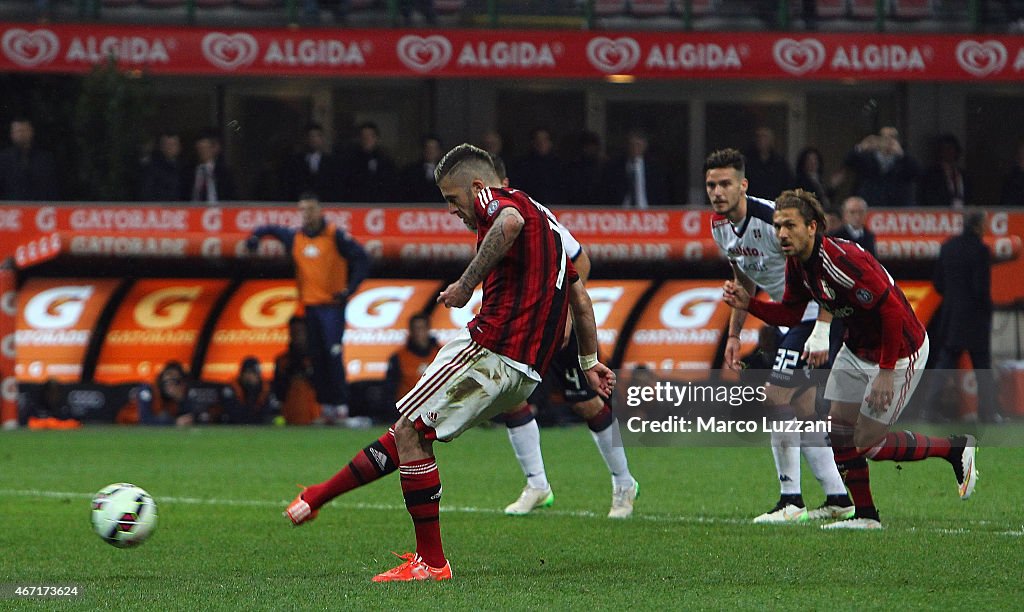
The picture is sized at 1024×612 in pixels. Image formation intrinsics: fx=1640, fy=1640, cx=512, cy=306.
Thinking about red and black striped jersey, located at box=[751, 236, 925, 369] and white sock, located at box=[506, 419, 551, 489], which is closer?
red and black striped jersey, located at box=[751, 236, 925, 369]

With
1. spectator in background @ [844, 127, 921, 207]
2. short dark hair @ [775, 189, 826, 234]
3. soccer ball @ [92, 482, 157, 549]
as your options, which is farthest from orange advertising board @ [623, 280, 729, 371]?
soccer ball @ [92, 482, 157, 549]

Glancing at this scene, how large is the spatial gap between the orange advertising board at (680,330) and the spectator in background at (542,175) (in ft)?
7.75

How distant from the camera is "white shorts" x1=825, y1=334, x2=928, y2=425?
26.7ft

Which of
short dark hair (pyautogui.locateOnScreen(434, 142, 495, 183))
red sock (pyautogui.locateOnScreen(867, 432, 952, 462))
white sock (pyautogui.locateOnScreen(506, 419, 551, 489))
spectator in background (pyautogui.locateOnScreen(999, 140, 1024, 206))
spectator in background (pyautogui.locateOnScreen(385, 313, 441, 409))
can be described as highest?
short dark hair (pyautogui.locateOnScreen(434, 142, 495, 183))

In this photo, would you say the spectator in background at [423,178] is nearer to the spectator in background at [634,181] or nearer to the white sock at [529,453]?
the spectator in background at [634,181]

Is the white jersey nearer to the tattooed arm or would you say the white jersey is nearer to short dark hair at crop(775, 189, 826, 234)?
short dark hair at crop(775, 189, 826, 234)

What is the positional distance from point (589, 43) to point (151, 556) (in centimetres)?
1397

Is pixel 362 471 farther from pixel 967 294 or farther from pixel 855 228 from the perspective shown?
pixel 967 294

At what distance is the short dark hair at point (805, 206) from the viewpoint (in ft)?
25.4

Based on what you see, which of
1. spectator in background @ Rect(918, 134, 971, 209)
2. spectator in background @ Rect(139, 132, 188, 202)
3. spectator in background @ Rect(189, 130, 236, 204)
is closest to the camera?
spectator in background @ Rect(139, 132, 188, 202)

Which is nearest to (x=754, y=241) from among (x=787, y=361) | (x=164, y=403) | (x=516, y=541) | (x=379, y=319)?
(x=787, y=361)

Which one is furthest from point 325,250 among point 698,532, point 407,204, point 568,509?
point 698,532

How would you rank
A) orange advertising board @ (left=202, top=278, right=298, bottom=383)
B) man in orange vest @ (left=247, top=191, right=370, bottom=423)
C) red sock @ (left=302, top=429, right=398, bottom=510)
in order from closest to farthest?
red sock @ (left=302, top=429, right=398, bottom=510) < man in orange vest @ (left=247, top=191, right=370, bottom=423) < orange advertising board @ (left=202, top=278, right=298, bottom=383)

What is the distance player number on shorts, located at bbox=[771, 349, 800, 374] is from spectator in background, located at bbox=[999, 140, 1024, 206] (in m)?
12.0
